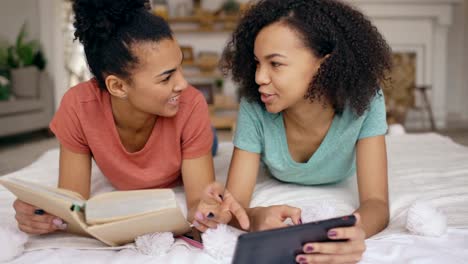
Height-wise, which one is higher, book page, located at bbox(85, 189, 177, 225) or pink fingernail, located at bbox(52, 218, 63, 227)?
book page, located at bbox(85, 189, 177, 225)

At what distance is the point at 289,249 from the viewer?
0.73 meters

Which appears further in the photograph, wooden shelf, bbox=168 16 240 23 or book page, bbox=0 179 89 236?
wooden shelf, bbox=168 16 240 23

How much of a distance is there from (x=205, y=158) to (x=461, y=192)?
702 millimetres

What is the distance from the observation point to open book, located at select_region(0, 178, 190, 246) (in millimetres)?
879

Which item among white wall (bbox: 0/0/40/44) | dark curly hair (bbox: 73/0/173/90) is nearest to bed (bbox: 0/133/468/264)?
dark curly hair (bbox: 73/0/173/90)

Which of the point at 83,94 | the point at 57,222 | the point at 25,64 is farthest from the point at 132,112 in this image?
the point at 25,64

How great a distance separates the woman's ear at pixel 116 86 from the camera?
46.1 inches

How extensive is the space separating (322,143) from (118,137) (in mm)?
512

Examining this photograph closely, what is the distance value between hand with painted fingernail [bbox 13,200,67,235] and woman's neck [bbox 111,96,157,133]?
0.33 metres

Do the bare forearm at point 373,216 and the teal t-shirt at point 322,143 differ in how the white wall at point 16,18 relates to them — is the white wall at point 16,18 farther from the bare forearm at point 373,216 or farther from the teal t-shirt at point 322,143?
the bare forearm at point 373,216

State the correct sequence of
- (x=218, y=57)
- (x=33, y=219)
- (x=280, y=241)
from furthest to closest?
1. (x=218, y=57)
2. (x=33, y=219)
3. (x=280, y=241)

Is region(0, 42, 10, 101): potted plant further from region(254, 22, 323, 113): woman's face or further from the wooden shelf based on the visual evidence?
region(254, 22, 323, 113): woman's face

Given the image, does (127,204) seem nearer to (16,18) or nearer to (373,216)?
(373,216)

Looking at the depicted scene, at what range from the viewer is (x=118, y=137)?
125 cm
